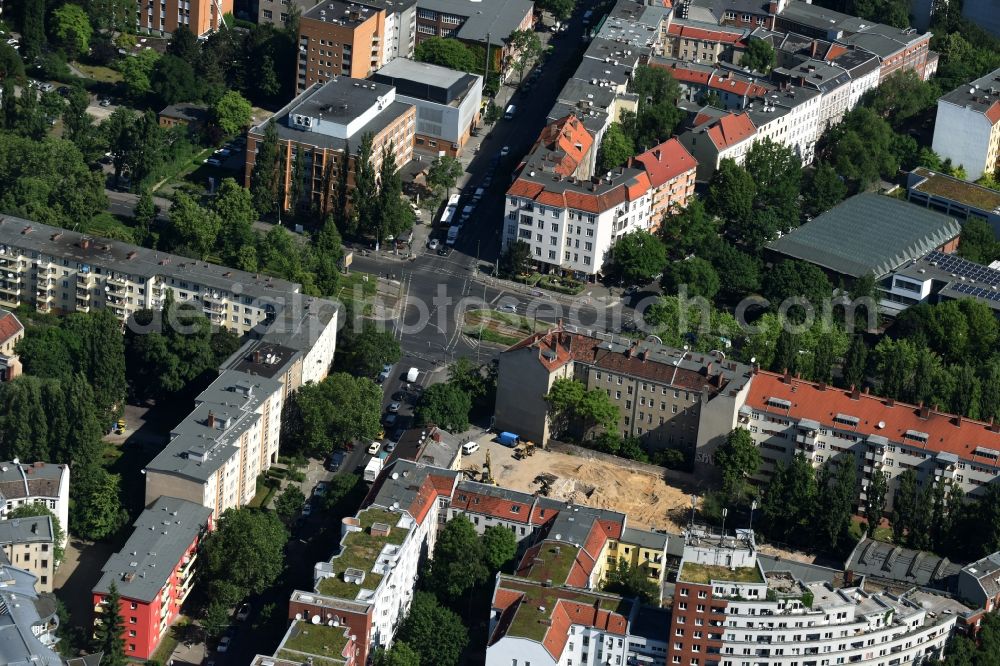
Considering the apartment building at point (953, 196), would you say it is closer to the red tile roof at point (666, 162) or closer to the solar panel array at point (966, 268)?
the solar panel array at point (966, 268)

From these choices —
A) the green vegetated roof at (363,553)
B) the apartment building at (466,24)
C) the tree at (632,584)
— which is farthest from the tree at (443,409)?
the apartment building at (466,24)

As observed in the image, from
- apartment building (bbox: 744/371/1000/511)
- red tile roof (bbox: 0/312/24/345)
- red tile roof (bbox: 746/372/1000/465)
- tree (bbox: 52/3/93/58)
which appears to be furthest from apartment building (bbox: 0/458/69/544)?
tree (bbox: 52/3/93/58)

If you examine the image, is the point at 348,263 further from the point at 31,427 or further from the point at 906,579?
the point at 906,579

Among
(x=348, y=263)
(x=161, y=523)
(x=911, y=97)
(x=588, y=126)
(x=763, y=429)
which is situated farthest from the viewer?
(x=911, y=97)

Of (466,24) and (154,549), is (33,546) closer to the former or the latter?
(154,549)

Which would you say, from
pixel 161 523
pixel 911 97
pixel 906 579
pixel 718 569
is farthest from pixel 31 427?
pixel 911 97

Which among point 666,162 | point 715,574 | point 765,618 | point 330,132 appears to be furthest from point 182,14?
point 765,618
